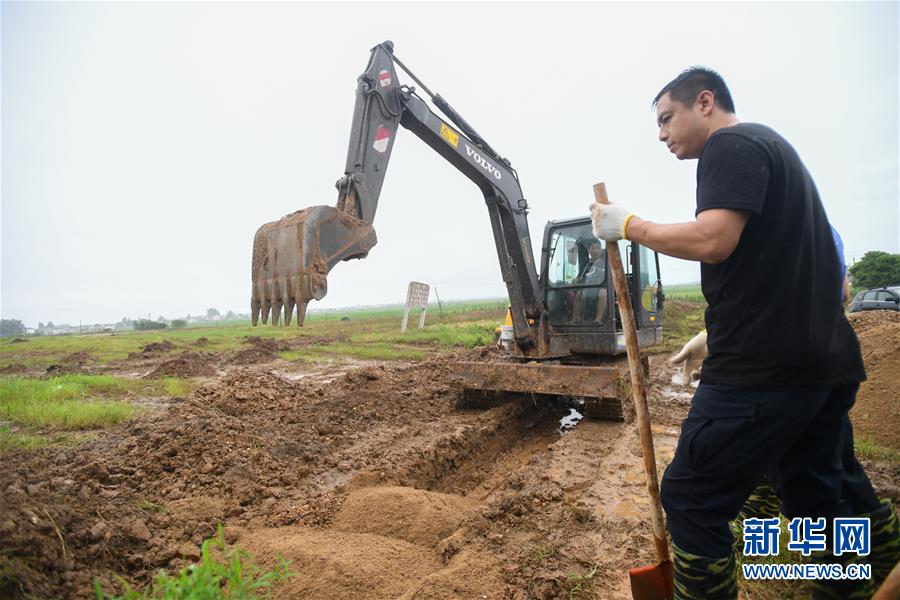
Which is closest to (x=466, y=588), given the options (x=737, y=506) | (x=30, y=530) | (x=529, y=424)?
(x=737, y=506)

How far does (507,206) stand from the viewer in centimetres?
661

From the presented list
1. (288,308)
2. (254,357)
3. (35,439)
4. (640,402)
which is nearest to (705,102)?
(640,402)

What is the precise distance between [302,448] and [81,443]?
2.38 metres

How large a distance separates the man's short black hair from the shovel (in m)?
0.55

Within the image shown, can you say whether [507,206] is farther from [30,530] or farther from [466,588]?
[30,530]

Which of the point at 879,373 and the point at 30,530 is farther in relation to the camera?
the point at 879,373

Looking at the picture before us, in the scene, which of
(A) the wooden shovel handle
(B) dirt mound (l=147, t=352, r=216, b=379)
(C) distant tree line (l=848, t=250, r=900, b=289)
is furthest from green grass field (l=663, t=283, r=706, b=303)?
(B) dirt mound (l=147, t=352, r=216, b=379)

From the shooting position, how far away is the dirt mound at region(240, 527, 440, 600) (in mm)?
2439

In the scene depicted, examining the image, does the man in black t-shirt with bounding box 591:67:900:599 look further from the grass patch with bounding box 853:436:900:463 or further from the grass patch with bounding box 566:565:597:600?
the grass patch with bounding box 853:436:900:463

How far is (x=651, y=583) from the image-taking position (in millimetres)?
2084

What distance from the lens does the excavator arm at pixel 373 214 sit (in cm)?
400

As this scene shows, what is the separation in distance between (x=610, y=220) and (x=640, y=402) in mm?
883

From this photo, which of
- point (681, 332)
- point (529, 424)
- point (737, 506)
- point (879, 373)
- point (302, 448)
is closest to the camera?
point (737, 506)

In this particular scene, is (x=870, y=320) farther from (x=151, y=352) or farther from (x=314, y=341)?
(x=151, y=352)
